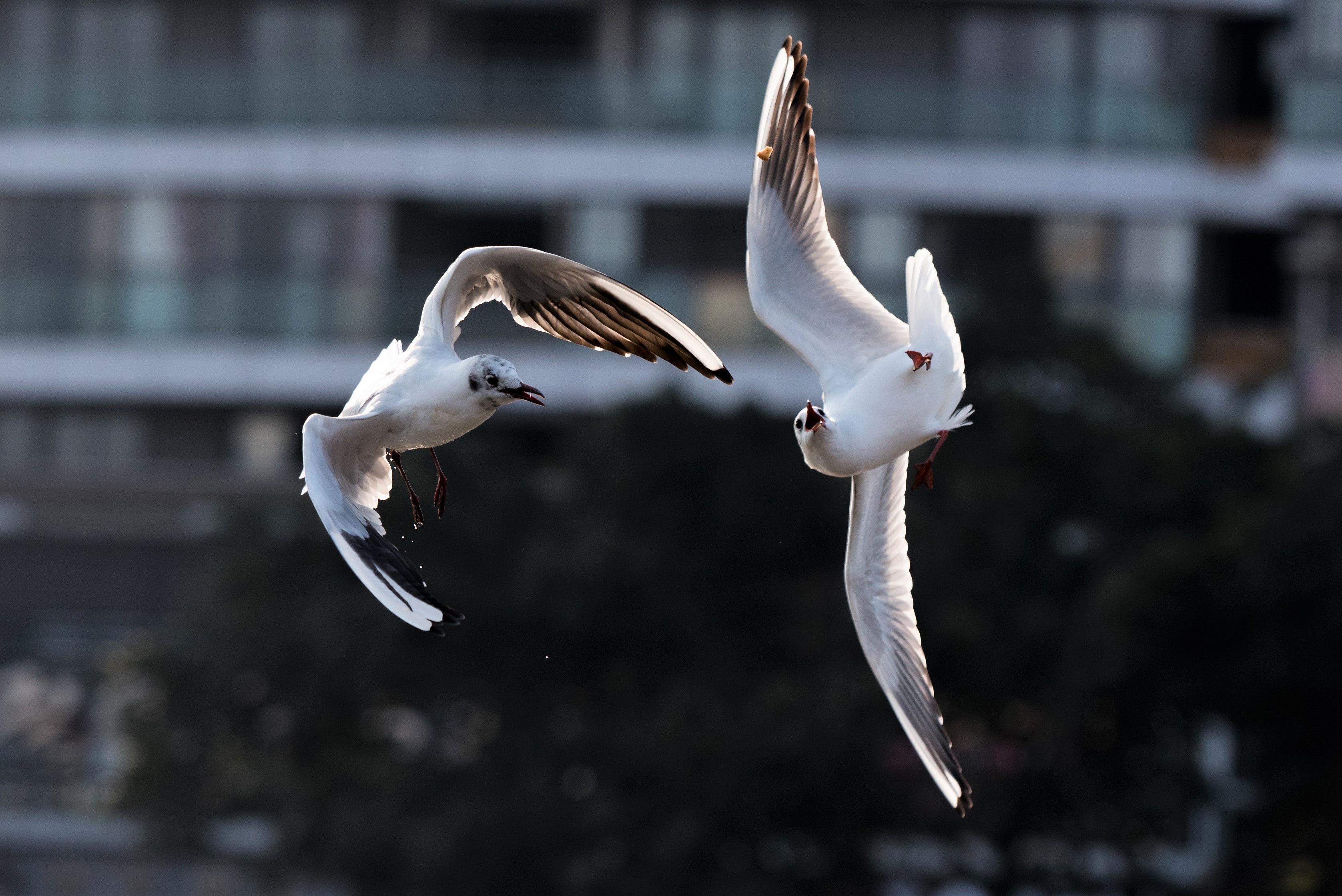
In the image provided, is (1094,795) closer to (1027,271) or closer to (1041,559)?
(1041,559)

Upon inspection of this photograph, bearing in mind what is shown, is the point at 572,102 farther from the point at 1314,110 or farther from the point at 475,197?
the point at 1314,110

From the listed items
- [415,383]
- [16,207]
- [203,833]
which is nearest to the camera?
[415,383]

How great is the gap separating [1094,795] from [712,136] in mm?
14803

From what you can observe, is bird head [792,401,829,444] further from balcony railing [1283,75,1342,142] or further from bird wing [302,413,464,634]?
balcony railing [1283,75,1342,142]

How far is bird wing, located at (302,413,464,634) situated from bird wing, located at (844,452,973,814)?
2.48m

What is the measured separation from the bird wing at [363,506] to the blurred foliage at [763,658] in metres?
12.3

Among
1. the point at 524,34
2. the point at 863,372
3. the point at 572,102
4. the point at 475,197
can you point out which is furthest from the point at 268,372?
the point at 863,372

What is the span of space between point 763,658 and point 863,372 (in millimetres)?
15040

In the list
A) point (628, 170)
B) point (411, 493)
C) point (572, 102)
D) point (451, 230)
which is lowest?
point (451, 230)

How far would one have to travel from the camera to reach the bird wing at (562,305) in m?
9.41

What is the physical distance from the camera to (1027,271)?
24.9 meters

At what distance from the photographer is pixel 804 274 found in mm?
10070

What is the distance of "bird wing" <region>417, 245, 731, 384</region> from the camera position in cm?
941

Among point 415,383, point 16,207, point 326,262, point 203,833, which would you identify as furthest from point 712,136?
point 415,383
